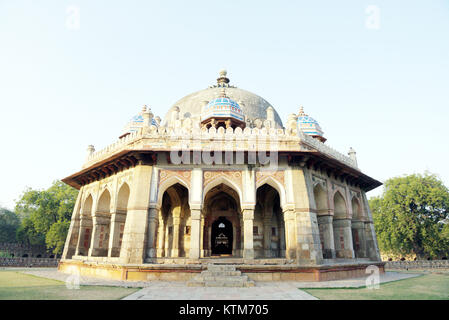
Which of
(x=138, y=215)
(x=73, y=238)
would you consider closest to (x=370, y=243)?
(x=138, y=215)

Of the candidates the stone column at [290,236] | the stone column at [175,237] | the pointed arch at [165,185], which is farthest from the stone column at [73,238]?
the stone column at [290,236]

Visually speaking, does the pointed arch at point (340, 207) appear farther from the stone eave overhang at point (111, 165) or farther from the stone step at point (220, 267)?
the stone eave overhang at point (111, 165)

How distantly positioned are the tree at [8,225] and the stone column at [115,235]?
120ft

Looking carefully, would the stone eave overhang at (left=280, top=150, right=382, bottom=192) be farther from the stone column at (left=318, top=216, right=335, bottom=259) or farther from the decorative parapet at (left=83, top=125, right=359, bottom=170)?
the stone column at (left=318, top=216, right=335, bottom=259)

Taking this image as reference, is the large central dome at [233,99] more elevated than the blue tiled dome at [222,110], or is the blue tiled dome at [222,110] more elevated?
the large central dome at [233,99]

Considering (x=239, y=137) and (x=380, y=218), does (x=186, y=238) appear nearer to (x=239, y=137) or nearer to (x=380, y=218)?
(x=239, y=137)

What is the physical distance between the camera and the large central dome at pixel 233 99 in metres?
20.2

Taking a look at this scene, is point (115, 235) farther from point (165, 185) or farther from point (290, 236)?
point (290, 236)

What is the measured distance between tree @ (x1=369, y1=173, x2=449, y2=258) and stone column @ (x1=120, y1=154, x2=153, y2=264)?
26.7 metres

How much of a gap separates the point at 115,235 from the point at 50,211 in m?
22.7

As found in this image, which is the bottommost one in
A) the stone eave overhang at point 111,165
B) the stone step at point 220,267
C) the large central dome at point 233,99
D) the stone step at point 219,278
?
the stone step at point 219,278

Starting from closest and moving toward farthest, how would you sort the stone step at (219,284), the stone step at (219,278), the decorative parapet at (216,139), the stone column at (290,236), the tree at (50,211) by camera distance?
the stone step at (219,284), the stone step at (219,278), the stone column at (290,236), the decorative parapet at (216,139), the tree at (50,211)

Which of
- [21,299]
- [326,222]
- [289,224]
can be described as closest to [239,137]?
[289,224]

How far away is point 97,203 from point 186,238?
206 inches
